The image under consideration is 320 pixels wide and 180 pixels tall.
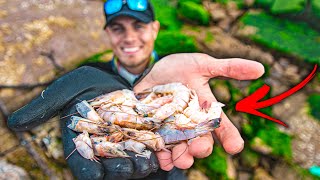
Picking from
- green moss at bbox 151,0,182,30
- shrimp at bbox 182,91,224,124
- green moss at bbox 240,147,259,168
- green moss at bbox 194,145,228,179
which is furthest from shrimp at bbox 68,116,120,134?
green moss at bbox 151,0,182,30

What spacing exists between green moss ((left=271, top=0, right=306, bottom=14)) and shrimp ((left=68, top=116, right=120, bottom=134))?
5.91ft

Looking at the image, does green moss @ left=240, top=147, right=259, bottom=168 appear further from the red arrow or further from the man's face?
the man's face

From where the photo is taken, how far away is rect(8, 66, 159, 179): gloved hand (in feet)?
6.41

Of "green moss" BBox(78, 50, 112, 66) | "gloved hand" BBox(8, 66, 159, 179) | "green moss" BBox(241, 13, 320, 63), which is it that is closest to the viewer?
"gloved hand" BBox(8, 66, 159, 179)

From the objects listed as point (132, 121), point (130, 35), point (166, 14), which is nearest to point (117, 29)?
point (130, 35)

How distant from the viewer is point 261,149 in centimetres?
256

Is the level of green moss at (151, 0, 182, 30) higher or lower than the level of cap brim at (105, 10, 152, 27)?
lower

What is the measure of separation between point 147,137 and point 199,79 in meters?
0.63

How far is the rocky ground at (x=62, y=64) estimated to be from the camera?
7.99ft

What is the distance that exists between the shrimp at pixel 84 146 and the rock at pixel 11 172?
0.41 m

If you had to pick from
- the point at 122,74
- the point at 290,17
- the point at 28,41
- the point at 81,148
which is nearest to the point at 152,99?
the point at 122,74

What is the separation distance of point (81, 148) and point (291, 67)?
1.72m

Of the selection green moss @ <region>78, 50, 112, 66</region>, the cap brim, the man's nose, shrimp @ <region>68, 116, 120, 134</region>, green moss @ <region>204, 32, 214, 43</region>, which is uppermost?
the cap brim

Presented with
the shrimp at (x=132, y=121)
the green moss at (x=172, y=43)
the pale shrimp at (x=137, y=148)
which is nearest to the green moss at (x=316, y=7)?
the green moss at (x=172, y=43)
